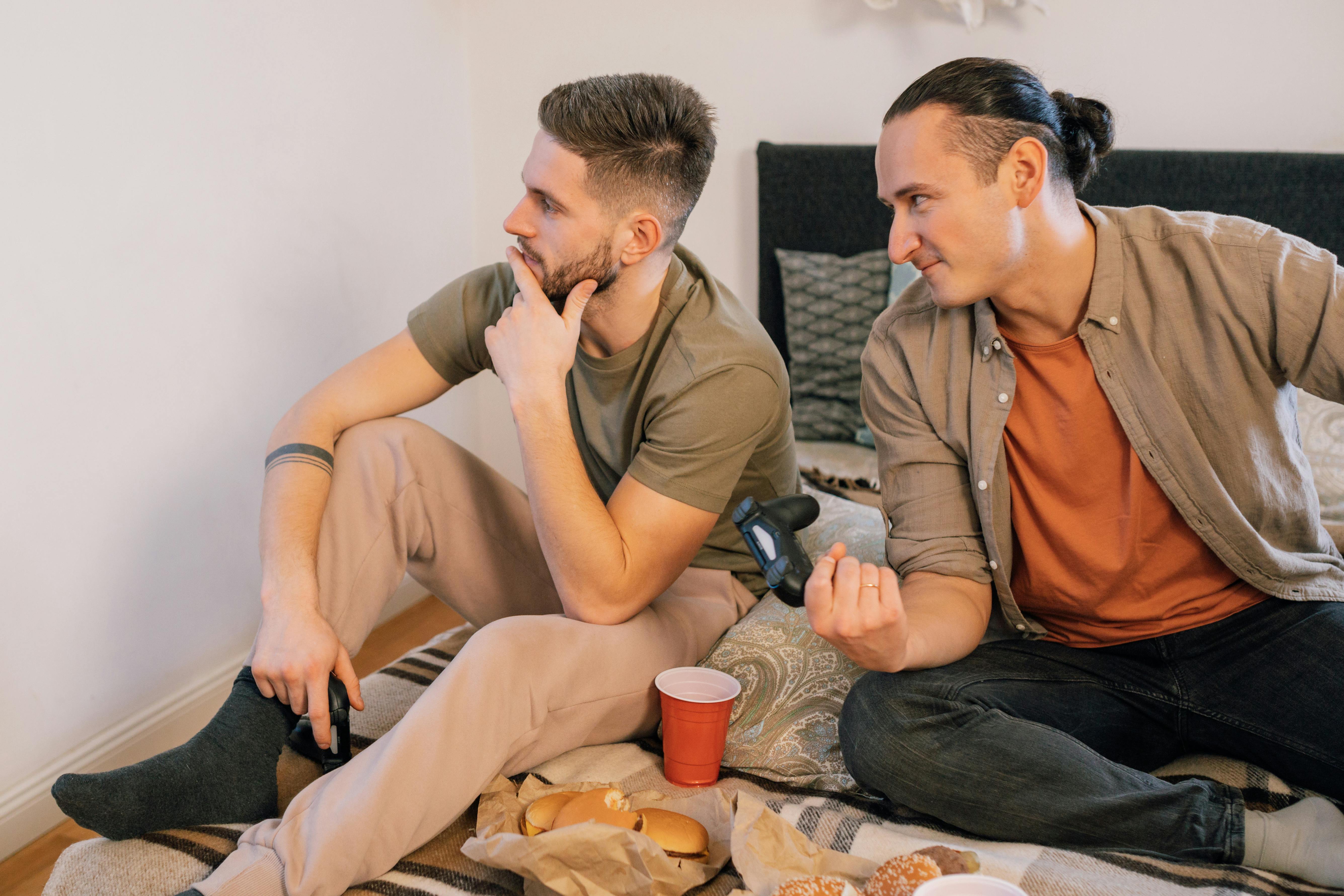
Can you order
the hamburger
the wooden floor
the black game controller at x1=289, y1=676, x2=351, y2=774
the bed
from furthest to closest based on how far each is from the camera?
the wooden floor, the black game controller at x1=289, y1=676, x2=351, y2=774, the bed, the hamburger

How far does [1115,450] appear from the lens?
1263 millimetres

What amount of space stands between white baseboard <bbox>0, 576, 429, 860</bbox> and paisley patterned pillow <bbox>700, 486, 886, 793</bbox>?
1.97 ft

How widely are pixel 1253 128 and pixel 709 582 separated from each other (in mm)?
1701

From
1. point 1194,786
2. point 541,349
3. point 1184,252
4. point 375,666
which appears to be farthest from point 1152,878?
point 375,666

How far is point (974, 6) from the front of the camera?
234 centimetres

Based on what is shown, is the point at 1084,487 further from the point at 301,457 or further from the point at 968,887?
the point at 301,457

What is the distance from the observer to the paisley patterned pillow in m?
1.29

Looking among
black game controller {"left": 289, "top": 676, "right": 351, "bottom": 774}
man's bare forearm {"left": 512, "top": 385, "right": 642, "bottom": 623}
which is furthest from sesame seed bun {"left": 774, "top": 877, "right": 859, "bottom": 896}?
black game controller {"left": 289, "top": 676, "right": 351, "bottom": 774}

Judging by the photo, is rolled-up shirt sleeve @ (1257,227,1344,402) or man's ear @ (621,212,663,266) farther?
man's ear @ (621,212,663,266)

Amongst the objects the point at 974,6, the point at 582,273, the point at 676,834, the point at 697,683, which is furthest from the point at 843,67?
the point at 676,834

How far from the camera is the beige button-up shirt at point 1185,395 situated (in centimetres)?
119

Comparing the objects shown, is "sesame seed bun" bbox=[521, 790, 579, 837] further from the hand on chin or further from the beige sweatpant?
the hand on chin

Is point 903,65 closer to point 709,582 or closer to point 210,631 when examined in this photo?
point 709,582

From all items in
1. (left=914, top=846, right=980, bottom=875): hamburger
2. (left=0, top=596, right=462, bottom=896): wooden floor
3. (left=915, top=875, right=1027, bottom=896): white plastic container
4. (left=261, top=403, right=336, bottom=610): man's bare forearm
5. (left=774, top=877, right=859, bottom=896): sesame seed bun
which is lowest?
(left=0, top=596, right=462, bottom=896): wooden floor
